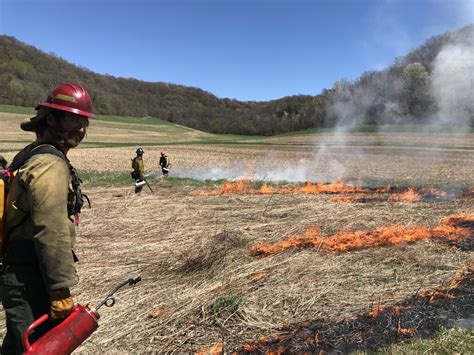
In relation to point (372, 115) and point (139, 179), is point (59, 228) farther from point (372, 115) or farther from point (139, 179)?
point (372, 115)

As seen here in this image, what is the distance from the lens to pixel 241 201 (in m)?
12.2

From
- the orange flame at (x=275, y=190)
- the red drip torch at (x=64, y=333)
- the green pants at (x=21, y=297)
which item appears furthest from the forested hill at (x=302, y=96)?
the green pants at (x=21, y=297)

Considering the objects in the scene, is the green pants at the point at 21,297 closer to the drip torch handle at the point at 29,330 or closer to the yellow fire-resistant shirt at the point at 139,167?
the drip torch handle at the point at 29,330

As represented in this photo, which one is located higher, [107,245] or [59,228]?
[59,228]

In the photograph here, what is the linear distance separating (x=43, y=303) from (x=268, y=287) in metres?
3.20

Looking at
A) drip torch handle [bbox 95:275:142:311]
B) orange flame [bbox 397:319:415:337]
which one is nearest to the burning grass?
orange flame [bbox 397:319:415:337]

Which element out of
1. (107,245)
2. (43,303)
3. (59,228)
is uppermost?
(59,228)

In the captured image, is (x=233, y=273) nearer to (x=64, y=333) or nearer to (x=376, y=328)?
(x=376, y=328)

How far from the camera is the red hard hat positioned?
285 cm

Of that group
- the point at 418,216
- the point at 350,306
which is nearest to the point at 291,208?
the point at 418,216

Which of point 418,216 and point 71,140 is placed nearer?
point 71,140

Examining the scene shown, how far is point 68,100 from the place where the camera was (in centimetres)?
286

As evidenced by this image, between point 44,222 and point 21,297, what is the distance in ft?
2.24

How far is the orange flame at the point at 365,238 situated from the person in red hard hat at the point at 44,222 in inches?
177
